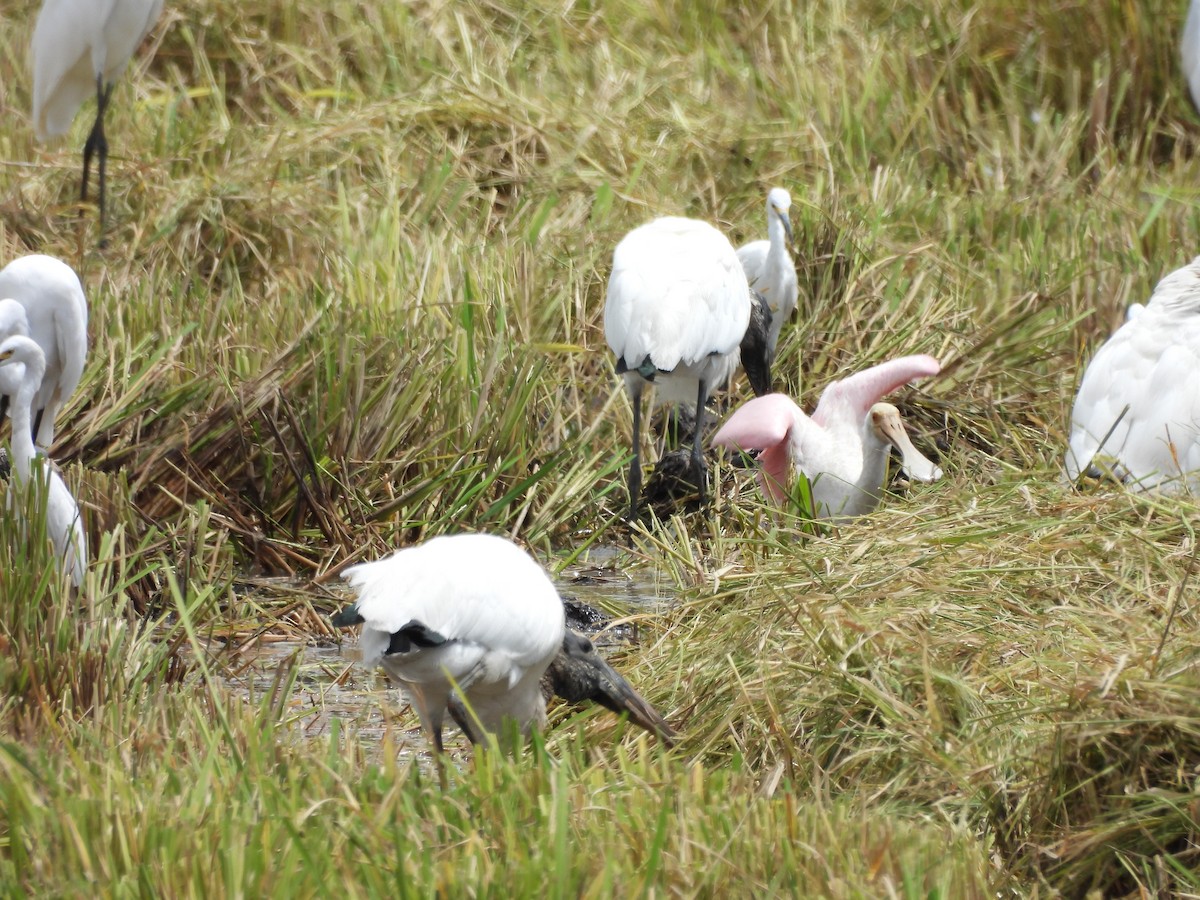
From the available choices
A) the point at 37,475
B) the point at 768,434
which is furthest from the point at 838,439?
the point at 37,475

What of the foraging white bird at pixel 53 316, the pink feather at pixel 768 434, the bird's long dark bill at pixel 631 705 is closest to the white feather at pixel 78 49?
the foraging white bird at pixel 53 316

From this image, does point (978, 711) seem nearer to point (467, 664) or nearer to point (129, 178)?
point (467, 664)

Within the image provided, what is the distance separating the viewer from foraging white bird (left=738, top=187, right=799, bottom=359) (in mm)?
5750

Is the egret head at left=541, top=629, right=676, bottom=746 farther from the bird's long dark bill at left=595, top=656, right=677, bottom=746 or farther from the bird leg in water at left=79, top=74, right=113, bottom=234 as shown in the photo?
the bird leg in water at left=79, top=74, right=113, bottom=234

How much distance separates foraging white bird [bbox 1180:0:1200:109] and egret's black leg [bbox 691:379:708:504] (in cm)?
297

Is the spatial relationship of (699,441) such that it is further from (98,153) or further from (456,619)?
(98,153)

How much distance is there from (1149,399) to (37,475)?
91.3 inches

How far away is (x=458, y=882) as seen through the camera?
2.16 m

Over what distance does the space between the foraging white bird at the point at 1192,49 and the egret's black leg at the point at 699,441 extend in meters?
2.97

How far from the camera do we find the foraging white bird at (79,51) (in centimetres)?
702

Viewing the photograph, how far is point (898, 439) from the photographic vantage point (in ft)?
14.9

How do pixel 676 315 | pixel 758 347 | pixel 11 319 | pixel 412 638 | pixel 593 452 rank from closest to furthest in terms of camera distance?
pixel 412 638 < pixel 11 319 < pixel 676 315 < pixel 593 452 < pixel 758 347

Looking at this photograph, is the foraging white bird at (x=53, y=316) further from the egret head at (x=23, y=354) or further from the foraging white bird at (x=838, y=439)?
the foraging white bird at (x=838, y=439)

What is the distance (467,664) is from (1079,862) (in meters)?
1.00
